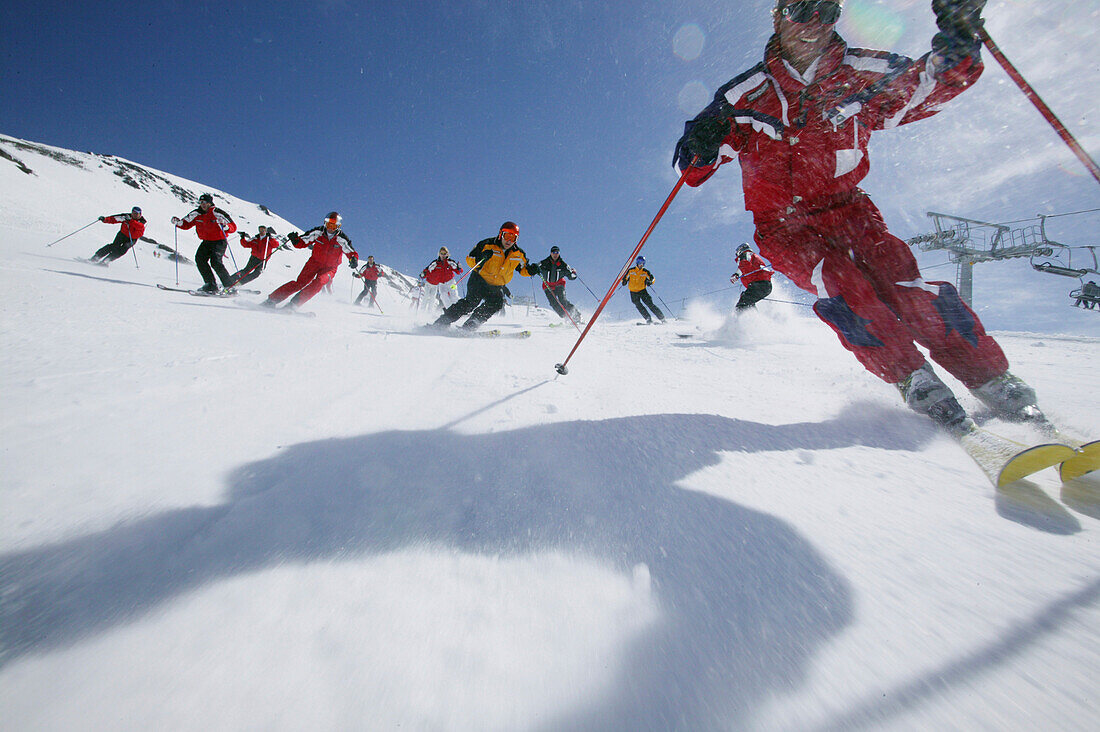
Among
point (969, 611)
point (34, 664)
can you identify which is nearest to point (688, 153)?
point (969, 611)

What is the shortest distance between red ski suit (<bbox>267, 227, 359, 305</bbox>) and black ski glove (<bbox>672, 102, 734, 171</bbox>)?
19.2 feet

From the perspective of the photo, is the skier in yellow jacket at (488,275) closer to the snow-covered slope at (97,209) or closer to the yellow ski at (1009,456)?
the yellow ski at (1009,456)

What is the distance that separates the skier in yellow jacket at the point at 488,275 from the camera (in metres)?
5.48

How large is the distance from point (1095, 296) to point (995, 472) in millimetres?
21485

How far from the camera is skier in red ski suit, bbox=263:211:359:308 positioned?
231 inches

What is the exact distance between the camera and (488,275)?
565 cm

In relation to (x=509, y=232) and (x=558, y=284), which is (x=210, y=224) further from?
(x=558, y=284)

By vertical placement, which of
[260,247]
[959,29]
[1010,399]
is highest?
[959,29]

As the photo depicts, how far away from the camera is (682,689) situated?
1.76ft

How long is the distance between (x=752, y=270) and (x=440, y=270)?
24.7 feet

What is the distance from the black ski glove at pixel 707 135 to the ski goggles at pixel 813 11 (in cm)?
46

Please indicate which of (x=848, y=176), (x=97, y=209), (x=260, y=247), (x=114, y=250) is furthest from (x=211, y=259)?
(x=97, y=209)

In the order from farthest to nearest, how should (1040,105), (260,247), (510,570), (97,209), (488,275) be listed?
(97,209) < (260,247) < (488,275) < (1040,105) < (510,570)

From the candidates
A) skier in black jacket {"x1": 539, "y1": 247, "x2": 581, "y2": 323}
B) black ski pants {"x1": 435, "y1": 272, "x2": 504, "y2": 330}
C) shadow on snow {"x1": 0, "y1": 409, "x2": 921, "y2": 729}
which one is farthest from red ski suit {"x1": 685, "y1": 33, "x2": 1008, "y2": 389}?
skier in black jacket {"x1": 539, "y1": 247, "x2": 581, "y2": 323}
